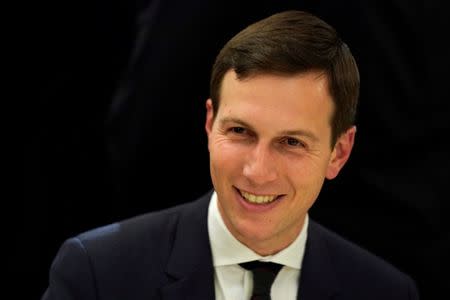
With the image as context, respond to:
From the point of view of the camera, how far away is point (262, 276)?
2252mm

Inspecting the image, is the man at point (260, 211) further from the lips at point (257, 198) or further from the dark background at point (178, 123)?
the dark background at point (178, 123)

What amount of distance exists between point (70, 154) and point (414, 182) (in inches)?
53.5

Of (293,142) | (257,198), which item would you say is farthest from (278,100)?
(257,198)

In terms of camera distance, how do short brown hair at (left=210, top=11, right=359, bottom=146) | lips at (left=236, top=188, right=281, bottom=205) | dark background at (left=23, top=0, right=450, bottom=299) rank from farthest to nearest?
dark background at (left=23, top=0, right=450, bottom=299)
lips at (left=236, top=188, right=281, bottom=205)
short brown hair at (left=210, top=11, right=359, bottom=146)

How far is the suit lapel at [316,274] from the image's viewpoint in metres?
2.32

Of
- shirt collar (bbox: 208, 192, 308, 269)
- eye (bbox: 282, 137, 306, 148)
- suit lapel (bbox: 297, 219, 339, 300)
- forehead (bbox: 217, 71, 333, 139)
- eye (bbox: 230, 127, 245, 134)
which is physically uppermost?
forehead (bbox: 217, 71, 333, 139)

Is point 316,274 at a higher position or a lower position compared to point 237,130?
lower

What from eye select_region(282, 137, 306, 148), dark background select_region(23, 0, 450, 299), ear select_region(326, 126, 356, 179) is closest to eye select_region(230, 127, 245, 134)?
eye select_region(282, 137, 306, 148)

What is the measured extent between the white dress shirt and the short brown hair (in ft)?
1.30

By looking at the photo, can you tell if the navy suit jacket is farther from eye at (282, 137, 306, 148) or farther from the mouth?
eye at (282, 137, 306, 148)

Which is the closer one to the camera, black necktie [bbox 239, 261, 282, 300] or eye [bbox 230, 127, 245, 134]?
eye [bbox 230, 127, 245, 134]

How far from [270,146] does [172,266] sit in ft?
1.60

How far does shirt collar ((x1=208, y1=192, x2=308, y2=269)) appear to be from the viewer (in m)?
2.26

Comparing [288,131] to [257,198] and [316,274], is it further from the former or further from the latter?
[316,274]
